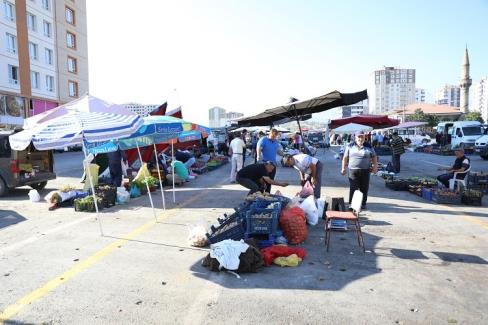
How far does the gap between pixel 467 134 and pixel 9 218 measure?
3141 cm

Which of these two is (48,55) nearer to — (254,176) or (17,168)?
(17,168)

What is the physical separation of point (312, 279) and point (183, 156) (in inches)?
556

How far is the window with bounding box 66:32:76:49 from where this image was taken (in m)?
47.0

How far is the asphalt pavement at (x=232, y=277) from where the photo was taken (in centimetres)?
396

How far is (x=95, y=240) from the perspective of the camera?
672 centimetres

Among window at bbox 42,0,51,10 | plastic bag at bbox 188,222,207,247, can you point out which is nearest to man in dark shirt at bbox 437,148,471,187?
plastic bag at bbox 188,222,207,247

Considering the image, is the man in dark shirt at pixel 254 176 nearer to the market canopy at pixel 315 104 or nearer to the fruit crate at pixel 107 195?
the market canopy at pixel 315 104

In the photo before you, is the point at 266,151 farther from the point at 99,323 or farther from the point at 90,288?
the point at 99,323

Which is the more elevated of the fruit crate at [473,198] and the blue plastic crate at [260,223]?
the blue plastic crate at [260,223]

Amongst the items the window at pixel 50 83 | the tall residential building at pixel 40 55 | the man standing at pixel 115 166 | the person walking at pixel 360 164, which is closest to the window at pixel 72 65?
→ the tall residential building at pixel 40 55

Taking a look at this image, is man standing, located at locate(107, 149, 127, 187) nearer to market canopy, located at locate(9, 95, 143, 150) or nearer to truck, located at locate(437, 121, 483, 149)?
market canopy, located at locate(9, 95, 143, 150)

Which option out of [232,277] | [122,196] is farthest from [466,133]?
[232,277]

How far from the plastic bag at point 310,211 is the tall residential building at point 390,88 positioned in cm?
17458

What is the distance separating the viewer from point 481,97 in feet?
530
